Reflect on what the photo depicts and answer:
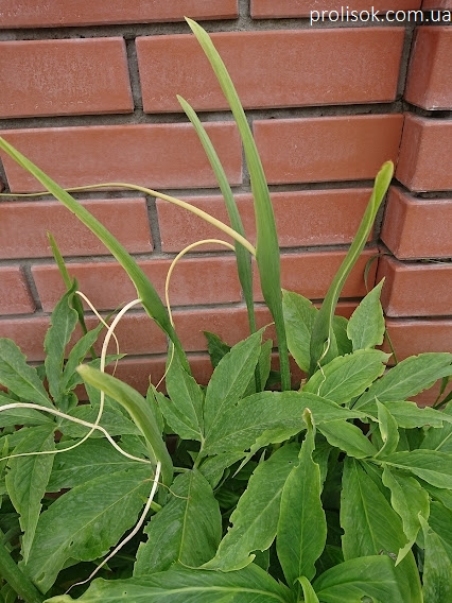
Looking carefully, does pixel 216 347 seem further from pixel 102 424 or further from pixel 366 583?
pixel 366 583

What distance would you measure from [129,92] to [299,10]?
0.22m

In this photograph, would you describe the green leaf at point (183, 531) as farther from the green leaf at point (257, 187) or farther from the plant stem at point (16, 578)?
the green leaf at point (257, 187)

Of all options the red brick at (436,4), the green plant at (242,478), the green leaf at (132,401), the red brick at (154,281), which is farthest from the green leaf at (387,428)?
the red brick at (436,4)

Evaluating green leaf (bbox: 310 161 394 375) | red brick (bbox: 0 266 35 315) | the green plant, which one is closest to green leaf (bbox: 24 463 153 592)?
the green plant

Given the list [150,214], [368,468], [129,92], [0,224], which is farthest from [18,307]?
[368,468]

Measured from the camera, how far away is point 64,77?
0.58 m

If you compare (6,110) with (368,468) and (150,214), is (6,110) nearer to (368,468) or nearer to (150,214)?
(150,214)

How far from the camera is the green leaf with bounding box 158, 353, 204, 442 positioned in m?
0.54

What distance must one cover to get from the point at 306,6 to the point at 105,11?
0.23 m

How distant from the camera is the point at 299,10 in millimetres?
552

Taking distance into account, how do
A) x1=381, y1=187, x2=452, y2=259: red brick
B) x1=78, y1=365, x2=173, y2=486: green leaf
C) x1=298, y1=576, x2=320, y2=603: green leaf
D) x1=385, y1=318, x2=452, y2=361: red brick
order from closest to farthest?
x1=78, y1=365, x2=173, y2=486: green leaf → x1=298, y1=576, x2=320, y2=603: green leaf → x1=381, y1=187, x2=452, y2=259: red brick → x1=385, y1=318, x2=452, y2=361: red brick

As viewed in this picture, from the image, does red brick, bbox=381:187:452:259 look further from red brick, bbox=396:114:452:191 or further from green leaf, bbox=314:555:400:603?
green leaf, bbox=314:555:400:603

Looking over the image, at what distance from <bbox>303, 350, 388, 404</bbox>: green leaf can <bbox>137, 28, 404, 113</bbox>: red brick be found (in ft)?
1.04

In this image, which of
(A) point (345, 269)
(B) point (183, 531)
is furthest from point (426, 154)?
(B) point (183, 531)
